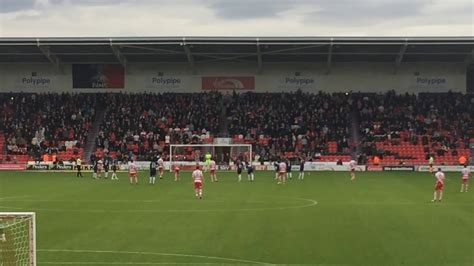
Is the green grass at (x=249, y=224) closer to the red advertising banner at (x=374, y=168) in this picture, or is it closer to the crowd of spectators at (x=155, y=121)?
the red advertising banner at (x=374, y=168)

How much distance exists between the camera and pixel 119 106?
68.4 meters

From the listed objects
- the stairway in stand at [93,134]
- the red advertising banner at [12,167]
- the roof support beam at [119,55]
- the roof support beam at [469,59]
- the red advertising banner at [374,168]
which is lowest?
the red advertising banner at [374,168]

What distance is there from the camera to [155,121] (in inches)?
2625

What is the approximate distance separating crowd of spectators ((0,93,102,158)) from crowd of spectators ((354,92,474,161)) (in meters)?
26.2

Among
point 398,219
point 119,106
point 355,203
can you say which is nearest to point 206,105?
point 119,106

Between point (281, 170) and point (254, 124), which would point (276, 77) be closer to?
point (254, 124)

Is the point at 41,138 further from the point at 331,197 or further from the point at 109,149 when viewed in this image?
the point at 331,197

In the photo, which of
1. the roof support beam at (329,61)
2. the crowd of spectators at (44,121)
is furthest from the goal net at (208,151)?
the roof support beam at (329,61)

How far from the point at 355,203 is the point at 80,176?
26.7 metres

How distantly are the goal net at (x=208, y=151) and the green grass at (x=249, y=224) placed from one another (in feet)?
60.4

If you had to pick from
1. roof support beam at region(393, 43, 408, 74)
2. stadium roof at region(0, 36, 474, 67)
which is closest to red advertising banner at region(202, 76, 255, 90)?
stadium roof at region(0, 36, 474, 67)

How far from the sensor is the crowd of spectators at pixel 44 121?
64000 millimetres

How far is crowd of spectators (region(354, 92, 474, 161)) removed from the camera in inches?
2480

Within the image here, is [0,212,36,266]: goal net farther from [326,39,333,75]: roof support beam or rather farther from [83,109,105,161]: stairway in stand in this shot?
[326,39,333,75]: roof support beam
